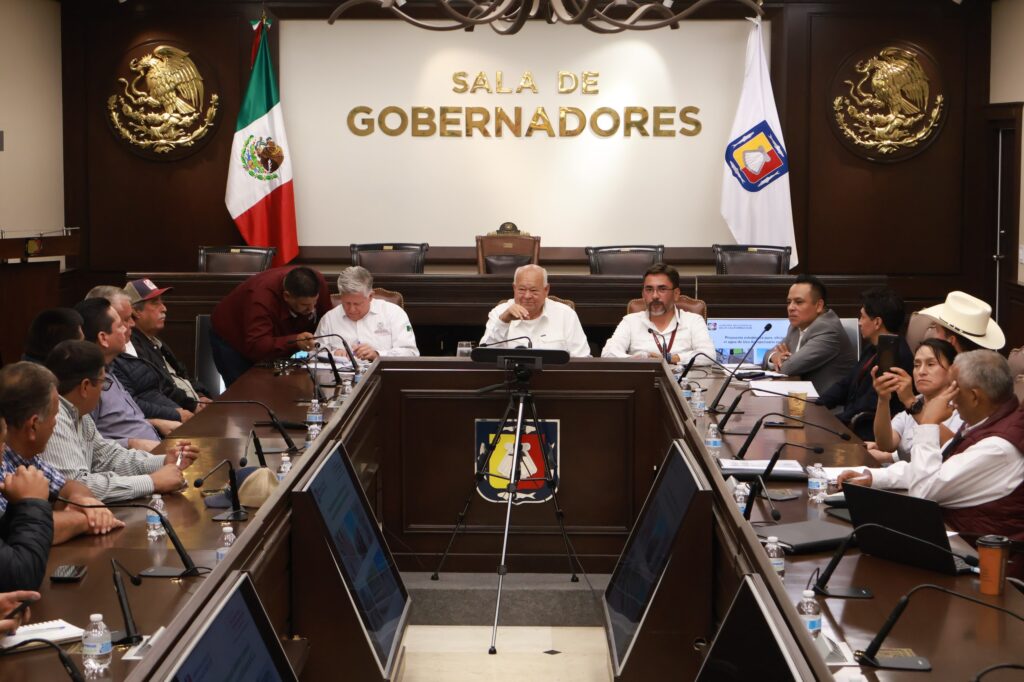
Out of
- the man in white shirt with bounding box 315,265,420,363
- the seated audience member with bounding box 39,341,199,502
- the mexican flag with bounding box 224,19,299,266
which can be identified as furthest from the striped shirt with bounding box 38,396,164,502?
the mexican flag with bounding box 224,19,299,266

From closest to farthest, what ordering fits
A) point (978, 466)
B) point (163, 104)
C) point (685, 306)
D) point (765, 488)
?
point (978, 466) < point (765, 488) < point (685, 306) < point (163, 104)

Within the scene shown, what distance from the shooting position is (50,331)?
4.48m

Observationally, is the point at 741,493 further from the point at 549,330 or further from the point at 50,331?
the point at 549,330

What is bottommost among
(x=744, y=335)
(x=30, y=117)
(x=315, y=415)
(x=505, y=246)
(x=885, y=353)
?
(x=315, y=415)

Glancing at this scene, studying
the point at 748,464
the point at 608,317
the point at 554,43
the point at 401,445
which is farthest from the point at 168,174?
the point at 748,464

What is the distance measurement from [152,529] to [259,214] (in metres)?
7.11

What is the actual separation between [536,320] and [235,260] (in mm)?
2905

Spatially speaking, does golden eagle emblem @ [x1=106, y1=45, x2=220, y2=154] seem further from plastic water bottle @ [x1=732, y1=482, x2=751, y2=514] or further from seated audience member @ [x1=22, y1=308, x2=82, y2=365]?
plastic water bottle @ [x1=732, y1=482, x2=751, y2=514]

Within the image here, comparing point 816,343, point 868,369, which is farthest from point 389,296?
point 868,369

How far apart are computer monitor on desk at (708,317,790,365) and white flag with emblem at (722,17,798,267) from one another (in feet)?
8.94

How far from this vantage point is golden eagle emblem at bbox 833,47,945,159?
402 inches

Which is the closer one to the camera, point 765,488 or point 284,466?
point 765,488

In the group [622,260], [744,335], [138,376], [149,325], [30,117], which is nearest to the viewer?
[138,376]

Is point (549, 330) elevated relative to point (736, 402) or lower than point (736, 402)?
elevated
